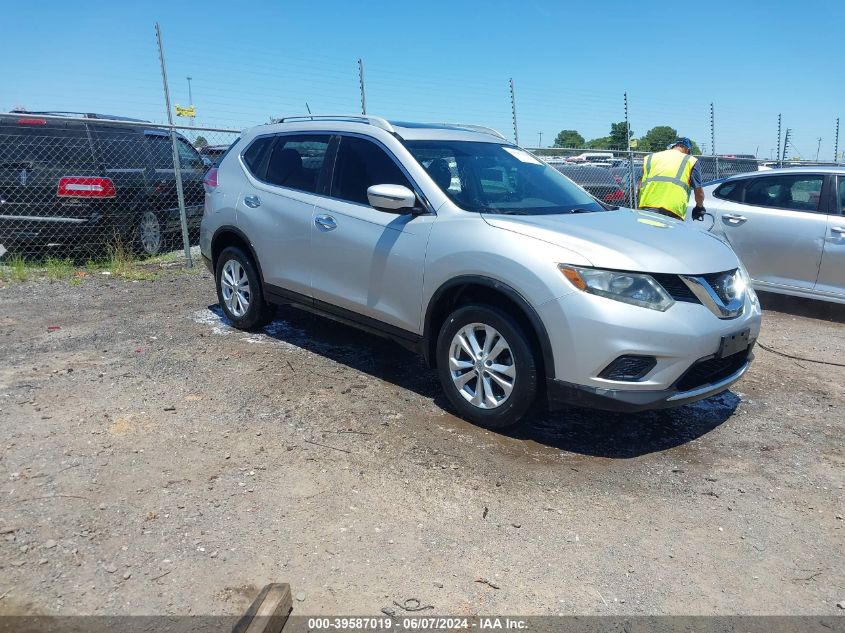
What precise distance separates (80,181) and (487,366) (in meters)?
6.37

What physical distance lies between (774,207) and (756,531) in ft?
17.1

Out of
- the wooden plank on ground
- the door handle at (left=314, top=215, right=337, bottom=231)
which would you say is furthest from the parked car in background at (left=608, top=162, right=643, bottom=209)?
the wooden plank on ground

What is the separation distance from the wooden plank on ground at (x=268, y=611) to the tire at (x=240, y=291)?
357 centimetres

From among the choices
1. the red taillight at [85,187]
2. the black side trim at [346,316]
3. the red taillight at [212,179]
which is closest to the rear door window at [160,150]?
the red taillight at [85,187]

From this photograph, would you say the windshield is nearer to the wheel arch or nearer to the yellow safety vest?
the wheel arch

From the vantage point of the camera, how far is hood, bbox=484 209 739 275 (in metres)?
3.74

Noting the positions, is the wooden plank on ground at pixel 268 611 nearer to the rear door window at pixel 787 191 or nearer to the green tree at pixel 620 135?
the rear door window at pixel 787 191

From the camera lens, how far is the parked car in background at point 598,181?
450 inches

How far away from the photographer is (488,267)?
4.02m

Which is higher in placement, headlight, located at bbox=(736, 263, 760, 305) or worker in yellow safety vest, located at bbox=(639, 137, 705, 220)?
worker in yellow safety vest, located at bbox=(639, 137, 705, 220)

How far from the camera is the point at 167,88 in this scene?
29.0 ft

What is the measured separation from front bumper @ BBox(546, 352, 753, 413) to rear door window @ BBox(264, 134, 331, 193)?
2500 millimetres

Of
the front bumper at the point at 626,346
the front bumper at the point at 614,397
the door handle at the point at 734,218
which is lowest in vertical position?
the front bumper at the point at 614,397

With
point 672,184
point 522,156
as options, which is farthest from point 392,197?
point 672,184
